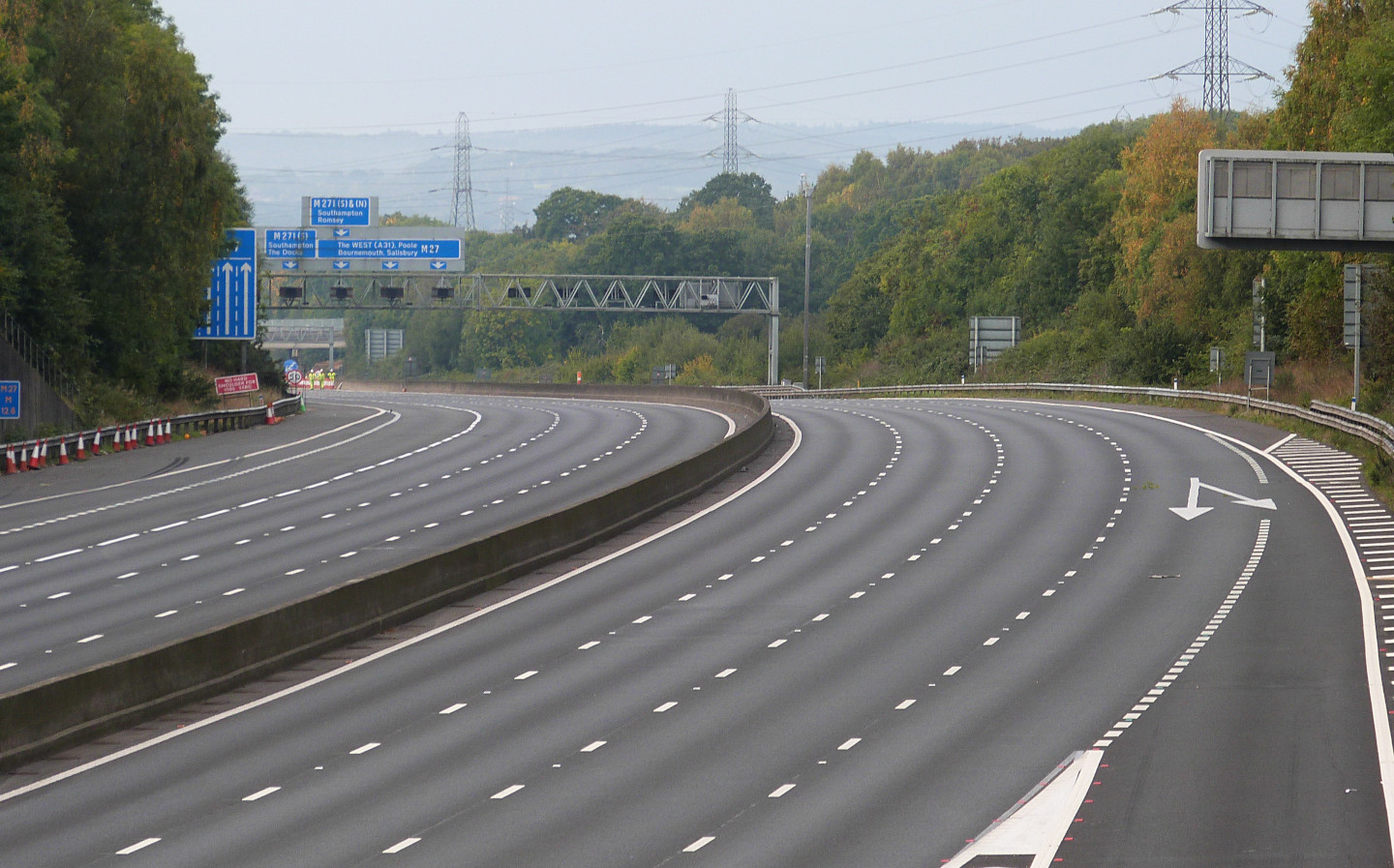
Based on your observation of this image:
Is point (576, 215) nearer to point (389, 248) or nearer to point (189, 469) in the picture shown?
point (389, 248)

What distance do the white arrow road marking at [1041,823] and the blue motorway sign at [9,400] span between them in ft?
106

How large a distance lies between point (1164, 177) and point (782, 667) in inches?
2938

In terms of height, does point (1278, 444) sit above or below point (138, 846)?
above

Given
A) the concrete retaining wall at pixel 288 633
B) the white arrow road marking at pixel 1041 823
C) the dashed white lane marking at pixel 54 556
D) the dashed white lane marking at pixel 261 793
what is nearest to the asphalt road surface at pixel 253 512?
the dashed white lane marking at pixel 54 556

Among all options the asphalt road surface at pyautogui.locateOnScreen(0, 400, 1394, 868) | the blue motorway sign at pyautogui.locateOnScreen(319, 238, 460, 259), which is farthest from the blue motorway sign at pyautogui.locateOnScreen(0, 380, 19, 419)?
the blue motorway sign at pyautogui.locateOnScreen(319, 238, 460, 259)

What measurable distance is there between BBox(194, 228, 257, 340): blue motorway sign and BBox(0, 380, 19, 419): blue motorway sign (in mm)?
21964

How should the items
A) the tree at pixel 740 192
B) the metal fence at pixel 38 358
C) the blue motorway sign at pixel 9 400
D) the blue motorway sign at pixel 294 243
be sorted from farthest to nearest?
the tree at pixel 740 192 < the blue motorway sign at pixel 294 243 < the metal fence at pixel 38 358 < the blue motorway sign at pixel 9 400

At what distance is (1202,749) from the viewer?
15.0 metres

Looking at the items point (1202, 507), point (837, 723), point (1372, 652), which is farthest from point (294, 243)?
point (837, 723)

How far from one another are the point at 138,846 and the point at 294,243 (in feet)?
272

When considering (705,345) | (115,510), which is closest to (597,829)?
(115,510)

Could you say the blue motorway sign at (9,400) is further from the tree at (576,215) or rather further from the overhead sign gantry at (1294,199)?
the tree at (576,215)

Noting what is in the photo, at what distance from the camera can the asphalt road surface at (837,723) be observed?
40.9 ft

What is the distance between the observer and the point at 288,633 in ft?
64.3
